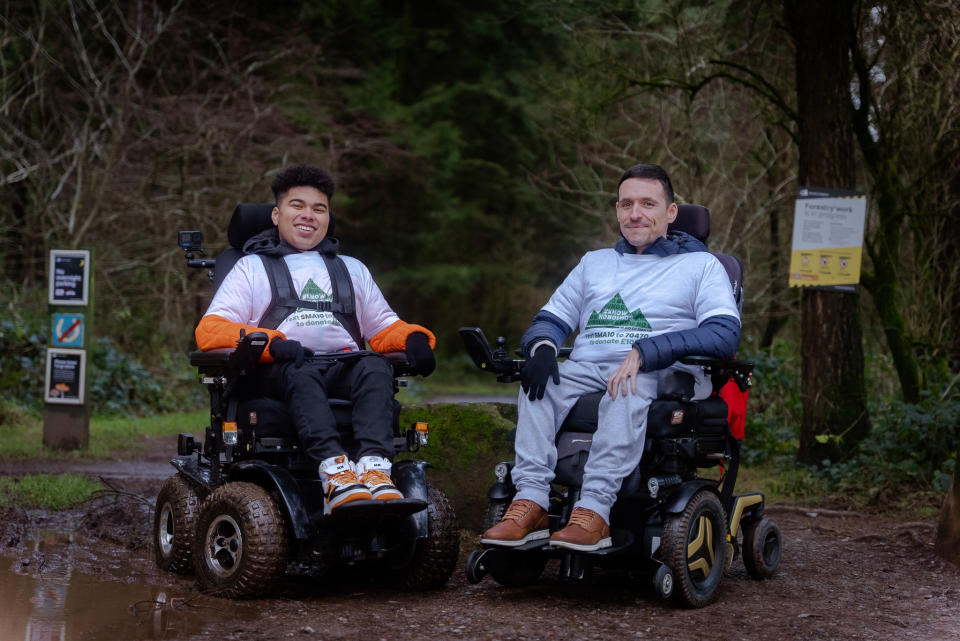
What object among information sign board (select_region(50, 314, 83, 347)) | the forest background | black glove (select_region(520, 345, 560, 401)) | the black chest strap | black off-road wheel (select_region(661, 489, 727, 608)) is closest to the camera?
black off-road wheel (select_region(661, 489, 727, 608))

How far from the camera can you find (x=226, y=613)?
432cm

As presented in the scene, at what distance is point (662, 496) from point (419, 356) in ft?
3.86

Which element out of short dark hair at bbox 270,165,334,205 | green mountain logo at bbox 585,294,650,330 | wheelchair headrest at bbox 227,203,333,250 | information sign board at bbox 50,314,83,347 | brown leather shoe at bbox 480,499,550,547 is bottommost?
brown leather shoe at bbox 480,499,550,547

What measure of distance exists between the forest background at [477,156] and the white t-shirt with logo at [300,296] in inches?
159

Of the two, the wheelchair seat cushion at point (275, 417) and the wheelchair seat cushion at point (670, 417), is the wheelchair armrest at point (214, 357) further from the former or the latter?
the wheelchair seat cushion at point (670, 417)

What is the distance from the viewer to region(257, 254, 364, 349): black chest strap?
508 centimetres

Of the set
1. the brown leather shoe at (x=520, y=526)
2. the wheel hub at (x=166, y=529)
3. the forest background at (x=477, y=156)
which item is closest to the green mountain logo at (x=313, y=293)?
the wheel hub at (x=166, y=529)

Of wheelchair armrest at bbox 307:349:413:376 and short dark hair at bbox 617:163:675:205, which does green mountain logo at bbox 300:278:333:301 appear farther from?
short dark hair at bbox 617:163:675:205

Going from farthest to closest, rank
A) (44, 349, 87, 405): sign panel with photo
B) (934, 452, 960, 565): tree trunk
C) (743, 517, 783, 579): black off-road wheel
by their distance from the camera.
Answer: (44, 349, 87, 405): sign panel with photo
(934, 452, 960, 565): tree trunk
(743, 517, 783, 579): black off-road wheel

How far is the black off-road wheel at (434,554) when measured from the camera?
15.9 ft

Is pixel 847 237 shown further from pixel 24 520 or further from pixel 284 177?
pixel 24 520

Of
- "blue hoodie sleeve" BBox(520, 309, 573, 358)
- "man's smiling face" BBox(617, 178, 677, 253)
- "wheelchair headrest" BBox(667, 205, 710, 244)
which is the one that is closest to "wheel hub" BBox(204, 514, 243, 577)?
"blue hoodie sleeve" BBox(520, 309, 573, 358)

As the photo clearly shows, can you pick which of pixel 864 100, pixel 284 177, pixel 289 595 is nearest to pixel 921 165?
pixel 864 100

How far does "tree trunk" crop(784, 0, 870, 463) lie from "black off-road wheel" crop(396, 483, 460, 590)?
159 inches
